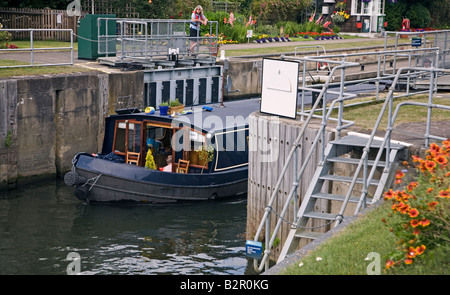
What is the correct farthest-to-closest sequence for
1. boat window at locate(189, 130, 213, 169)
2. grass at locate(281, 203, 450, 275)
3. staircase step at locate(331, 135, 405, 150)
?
boat window at locate(189, 130, 213, 169)
staircase step at locate(331, 135, 405, 150)
grass at locate(281, 203, 450, 275)

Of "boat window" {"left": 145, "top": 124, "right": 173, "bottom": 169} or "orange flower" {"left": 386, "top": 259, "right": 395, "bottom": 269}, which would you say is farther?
"boat window" {"left": 145, "top": 124, "right": 173, "bottom": 169}

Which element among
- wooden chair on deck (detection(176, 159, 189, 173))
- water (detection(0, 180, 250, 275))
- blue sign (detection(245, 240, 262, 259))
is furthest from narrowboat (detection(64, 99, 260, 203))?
blue sign (detection(245, 240, 262, 259))

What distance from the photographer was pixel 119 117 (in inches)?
714

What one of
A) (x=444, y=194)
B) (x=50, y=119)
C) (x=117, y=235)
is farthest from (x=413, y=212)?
(x=50, y=119)

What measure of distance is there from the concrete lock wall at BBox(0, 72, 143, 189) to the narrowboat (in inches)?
95.3

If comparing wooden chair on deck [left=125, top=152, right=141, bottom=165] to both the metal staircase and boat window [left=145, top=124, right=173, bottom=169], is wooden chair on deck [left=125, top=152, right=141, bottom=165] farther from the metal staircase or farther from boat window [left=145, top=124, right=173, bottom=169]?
the metal staircase

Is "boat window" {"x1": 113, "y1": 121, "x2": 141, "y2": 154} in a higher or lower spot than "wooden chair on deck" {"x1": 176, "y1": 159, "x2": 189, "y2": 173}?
higher

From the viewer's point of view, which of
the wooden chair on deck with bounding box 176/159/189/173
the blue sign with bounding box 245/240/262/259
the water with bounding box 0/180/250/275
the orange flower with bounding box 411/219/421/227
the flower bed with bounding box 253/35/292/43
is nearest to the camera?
the orange flower with bounding box 411/219/421/227

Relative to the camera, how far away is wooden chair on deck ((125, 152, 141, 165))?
17797 millimetres

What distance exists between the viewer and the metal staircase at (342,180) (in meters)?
9.02

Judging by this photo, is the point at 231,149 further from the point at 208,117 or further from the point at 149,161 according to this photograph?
the point at 149,161

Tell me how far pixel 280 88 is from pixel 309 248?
408 centimetres

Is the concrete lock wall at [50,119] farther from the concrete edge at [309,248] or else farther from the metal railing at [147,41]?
the concrete edge at [309,248]

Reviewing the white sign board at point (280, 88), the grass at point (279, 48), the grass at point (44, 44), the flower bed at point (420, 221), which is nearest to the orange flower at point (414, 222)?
the flower bed at point (420, 221)
